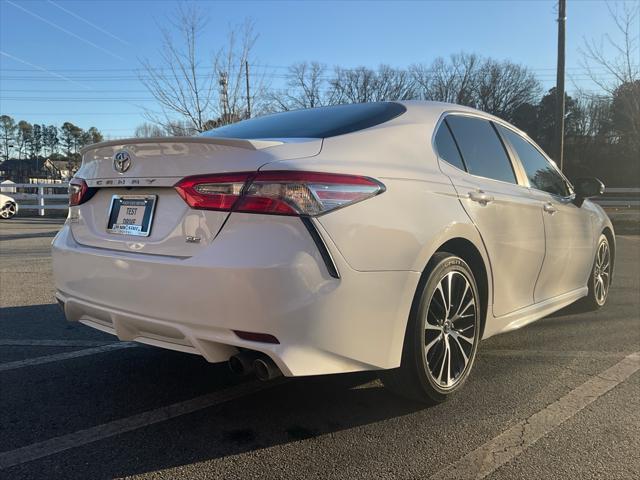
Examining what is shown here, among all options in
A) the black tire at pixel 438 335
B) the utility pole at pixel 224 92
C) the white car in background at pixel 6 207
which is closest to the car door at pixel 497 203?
the black tire at pixel 438 335

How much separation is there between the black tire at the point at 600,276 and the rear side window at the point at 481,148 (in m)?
1.93

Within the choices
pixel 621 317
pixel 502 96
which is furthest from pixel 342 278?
pixel 502 96

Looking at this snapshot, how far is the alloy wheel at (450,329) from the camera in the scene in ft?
9.39

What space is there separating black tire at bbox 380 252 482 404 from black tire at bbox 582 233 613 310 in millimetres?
2517

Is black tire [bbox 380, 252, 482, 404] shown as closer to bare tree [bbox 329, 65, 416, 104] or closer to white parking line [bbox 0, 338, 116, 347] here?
white parking line [bbox 0, 338, 116, 347]

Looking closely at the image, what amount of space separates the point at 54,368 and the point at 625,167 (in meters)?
51.1

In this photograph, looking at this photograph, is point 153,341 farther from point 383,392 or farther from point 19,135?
point 19,135

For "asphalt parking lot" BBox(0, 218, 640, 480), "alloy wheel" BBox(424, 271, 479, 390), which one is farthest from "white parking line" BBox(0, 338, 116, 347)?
"alloy wheel" BBox(424, 271, 479, 390)

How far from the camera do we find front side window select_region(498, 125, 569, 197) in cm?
409

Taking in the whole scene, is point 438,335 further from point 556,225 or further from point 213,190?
point 556,225

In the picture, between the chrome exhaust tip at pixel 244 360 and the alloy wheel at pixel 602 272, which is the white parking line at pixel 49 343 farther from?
the alloy wheel at pixel 602 272

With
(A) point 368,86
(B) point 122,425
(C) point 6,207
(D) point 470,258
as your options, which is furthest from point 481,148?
(A) point 368,86

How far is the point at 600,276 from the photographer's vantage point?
17.4ft

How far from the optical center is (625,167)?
45562 mm
